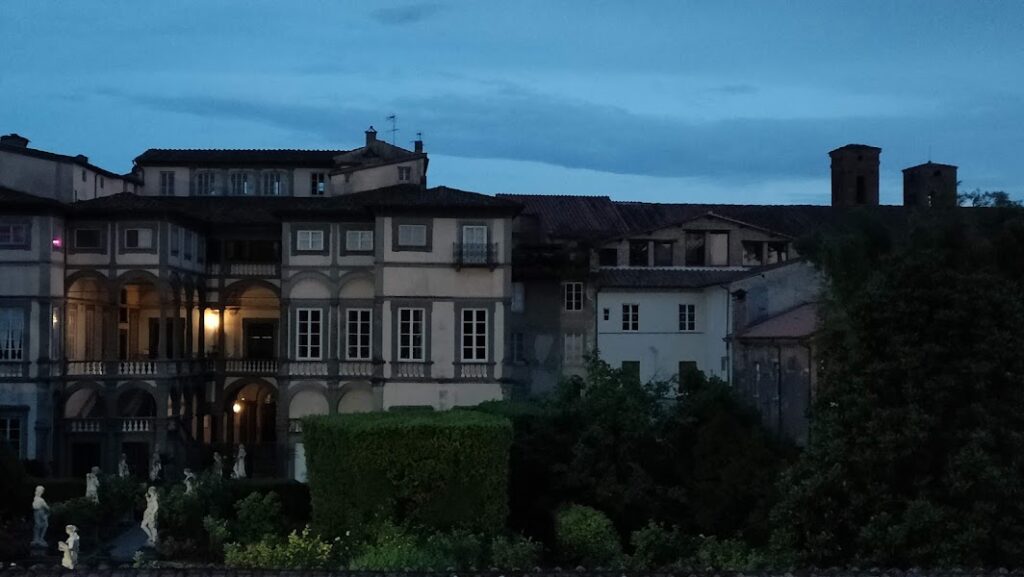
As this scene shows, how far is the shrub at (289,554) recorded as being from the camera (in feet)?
92.7

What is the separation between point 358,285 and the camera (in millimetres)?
51000

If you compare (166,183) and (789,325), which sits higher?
(166,183)

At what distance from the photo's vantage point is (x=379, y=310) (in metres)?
48.5

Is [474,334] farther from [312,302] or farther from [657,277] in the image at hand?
[657,277]

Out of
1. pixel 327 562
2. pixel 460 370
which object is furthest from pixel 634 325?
pixel 327 562

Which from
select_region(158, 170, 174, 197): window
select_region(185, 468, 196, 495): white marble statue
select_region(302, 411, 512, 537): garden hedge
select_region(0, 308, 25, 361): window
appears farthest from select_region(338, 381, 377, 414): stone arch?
select_region(302, 411, 512, 537): garden hedge

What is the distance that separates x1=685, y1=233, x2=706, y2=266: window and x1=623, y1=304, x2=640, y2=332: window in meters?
3.65

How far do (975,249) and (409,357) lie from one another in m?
25.9

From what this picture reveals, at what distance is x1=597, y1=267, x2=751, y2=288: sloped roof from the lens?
54594 mm

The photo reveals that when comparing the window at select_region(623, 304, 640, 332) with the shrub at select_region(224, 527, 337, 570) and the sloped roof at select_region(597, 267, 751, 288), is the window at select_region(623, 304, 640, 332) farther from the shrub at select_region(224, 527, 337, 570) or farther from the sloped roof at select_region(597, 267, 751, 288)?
the shrub at select_region(224, 527, 337, 570)

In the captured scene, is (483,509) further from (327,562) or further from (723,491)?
(723,491)

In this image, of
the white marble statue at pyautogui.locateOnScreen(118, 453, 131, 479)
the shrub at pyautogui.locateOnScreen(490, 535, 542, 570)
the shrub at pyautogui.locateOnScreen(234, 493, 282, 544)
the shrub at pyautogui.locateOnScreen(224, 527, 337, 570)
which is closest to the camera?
the shrub at pyautogui.locateOnScreen(224, 527, 337, 570)

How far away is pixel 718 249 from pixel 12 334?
3140cm

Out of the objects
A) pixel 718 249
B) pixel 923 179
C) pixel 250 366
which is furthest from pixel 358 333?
pixel 923 179
